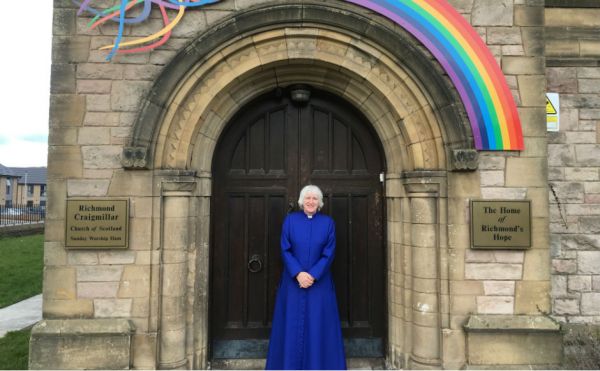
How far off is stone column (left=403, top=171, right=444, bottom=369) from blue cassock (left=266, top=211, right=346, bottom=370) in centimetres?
80

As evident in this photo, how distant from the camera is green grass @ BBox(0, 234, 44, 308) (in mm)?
7045

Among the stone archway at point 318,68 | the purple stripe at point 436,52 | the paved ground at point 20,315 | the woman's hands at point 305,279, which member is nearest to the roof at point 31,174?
the paved ground at point 20,315

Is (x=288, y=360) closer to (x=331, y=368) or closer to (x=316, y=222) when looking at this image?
(x=331, y=368)

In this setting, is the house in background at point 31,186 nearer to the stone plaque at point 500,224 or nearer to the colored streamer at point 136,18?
the colored streamer at point 136,18

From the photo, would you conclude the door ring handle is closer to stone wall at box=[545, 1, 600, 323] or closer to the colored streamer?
the colored streamer

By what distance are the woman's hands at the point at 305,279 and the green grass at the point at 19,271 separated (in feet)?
19.5

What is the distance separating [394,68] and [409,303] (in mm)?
2397

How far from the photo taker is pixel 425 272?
141 inches

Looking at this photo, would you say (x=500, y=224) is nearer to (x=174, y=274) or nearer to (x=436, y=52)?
(x=436, y=52)

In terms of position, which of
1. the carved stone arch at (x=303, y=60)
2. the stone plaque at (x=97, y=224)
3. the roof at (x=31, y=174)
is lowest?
the stone plaque at (x=97, y=224)

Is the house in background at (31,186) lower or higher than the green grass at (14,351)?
higher

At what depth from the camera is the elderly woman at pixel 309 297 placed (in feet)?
11.1

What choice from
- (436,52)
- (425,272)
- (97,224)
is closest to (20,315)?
(97,224)

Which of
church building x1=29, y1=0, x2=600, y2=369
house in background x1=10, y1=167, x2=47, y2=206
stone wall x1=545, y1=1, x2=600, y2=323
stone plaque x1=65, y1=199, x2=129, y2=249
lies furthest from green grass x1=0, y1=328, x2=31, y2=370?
house in background x1=10, y1=167, x2=47, y2=206
